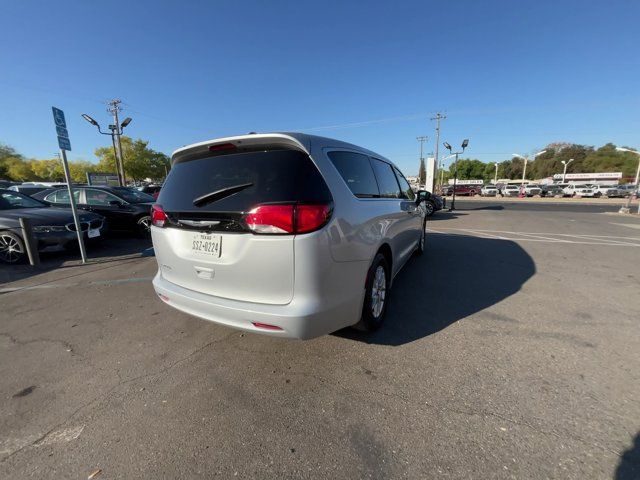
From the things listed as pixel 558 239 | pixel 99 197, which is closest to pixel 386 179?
pixel 558 239

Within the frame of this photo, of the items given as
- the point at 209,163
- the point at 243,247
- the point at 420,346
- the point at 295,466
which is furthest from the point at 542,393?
the point at 209,163

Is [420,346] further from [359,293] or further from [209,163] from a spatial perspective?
[209,163]

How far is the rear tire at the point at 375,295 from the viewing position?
2652mm

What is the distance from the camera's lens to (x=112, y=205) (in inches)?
324

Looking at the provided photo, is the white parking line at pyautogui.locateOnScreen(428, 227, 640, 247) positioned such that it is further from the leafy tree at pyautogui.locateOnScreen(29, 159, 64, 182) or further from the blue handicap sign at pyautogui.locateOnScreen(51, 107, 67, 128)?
the leafy tree at pyautogui.locateOnScreen(29, 159, 64, 182)

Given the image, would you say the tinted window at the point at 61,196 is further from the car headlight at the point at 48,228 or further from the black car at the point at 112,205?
Result: the car headlight at the point at 48,228

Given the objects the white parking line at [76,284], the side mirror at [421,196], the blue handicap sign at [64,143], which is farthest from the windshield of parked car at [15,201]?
the side mirror at [421,196]

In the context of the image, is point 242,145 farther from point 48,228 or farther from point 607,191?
point 607,191

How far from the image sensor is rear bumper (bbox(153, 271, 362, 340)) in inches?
80.4

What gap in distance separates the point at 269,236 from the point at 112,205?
27.4 ft

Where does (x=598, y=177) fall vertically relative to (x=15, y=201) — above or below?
above

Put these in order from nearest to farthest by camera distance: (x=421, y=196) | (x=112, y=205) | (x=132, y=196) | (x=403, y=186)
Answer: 1. (x=403, y=186)
2. (x=421, y=196)
3. (x=112, y=205)
4. (x=132, y=196)

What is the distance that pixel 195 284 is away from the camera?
2.43 meters

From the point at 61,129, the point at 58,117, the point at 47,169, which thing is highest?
the point at 47,169
